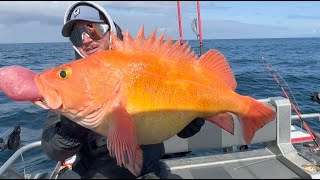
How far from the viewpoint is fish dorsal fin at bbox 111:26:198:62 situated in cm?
208

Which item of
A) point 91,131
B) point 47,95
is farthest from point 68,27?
point 47,95

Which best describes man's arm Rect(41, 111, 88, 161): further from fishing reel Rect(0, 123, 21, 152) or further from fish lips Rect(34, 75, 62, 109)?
fishing reel Rect(0, 123, 21, 152)

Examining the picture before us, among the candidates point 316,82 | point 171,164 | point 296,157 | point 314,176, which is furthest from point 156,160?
point 316,82

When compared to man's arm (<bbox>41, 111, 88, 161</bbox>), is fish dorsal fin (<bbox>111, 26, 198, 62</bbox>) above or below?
above

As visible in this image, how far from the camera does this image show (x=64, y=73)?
6.18 ft

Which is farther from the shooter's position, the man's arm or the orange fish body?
the man's arm

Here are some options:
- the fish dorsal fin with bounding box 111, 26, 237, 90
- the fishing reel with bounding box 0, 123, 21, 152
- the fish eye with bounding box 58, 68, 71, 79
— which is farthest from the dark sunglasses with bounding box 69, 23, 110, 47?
the fishing reel with bounding box 0, 123, 21, 152

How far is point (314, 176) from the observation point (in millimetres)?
3004

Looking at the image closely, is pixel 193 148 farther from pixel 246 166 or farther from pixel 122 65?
pixel 122 65

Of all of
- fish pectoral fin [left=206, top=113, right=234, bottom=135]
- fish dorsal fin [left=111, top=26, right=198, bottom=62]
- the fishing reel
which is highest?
fish dorsal fin [left=111, top=26, right=198, bottom=62]

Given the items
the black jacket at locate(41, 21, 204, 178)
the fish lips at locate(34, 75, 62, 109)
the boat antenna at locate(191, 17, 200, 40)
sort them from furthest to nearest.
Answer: the boat antenna at locate(191, 17, 200, 40), the black jacket at locate(41, 21, 204, 178), the fish lips at locate(34, 75, 62, 109)

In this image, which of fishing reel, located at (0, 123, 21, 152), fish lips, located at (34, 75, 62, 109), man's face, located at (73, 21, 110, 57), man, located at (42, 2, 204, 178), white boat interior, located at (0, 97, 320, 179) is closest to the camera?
fish lips, located at (34, 75, 62, 109)

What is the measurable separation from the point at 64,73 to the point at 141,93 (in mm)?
426

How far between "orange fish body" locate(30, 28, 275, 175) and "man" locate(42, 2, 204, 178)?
44cm
